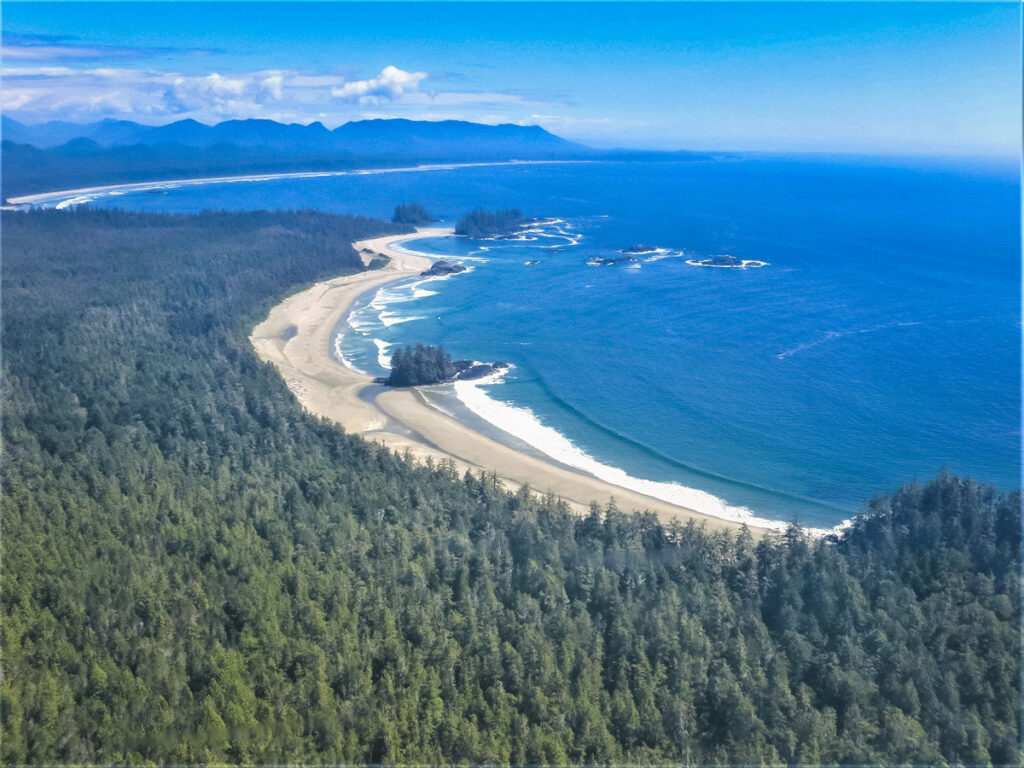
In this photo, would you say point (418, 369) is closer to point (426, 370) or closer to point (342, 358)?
point (426, 370)

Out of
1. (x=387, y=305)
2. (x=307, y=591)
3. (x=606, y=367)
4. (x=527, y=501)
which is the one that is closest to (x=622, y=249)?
(x=387, y=305)

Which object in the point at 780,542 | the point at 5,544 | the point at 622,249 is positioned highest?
the point at 622,249

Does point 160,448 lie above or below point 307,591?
above

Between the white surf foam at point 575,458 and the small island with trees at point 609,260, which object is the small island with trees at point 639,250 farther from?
the white surf foam at point 575,458

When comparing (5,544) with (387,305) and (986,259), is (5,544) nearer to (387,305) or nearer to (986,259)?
(387,305)

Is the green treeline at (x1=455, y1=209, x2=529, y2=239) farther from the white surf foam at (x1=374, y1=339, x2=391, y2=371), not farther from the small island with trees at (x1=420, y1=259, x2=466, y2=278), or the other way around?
the white surf foam at (x1=374, y1=339, x2=391, y2=371)

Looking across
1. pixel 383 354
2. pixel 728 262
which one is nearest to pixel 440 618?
pixel 383 354

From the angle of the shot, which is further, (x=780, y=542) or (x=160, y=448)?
(x=160, y=448)
